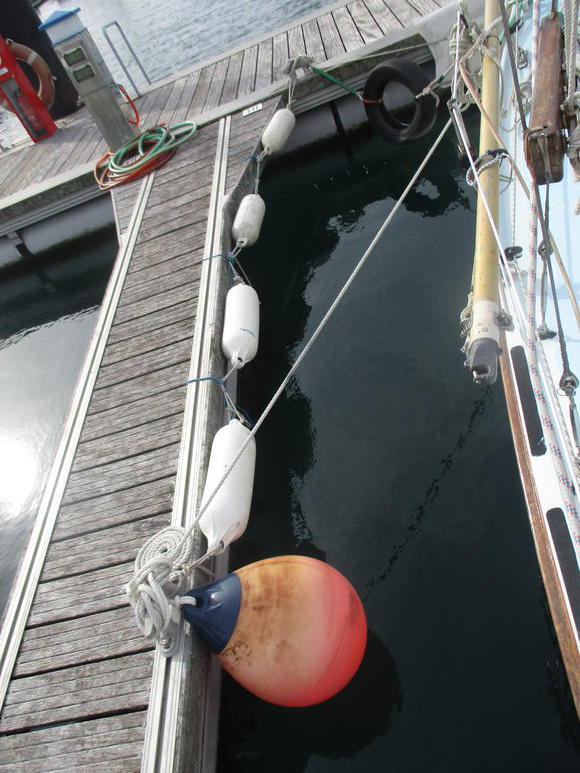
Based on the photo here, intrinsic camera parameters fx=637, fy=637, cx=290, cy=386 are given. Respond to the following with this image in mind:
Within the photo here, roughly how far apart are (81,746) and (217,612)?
3.22ft

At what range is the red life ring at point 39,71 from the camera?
10.6 meters

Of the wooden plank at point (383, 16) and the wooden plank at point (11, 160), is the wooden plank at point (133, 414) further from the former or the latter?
the wooden plank at point (11, 160)

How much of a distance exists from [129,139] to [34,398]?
385cm

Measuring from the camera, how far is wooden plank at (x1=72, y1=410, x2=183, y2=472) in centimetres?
485

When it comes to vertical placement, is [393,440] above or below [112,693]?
below

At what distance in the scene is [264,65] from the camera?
384 inches

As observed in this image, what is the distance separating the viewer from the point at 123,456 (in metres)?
4.87

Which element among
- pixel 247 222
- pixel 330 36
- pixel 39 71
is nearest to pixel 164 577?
pixel 247 222

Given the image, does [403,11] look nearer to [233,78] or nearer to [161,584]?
[233,78]

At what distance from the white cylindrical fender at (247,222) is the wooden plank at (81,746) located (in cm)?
463

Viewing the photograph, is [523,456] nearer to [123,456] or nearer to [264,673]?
[264,673]

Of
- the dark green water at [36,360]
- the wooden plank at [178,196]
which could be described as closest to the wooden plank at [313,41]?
the wooden plank at [178,196]

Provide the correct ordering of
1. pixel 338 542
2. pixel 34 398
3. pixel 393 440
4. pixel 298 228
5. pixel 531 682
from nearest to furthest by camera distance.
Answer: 1. pixel 531 682
2. pixel 338 542
3. pixel 393 440
4. pixel 34 398
5. pixel 298 228

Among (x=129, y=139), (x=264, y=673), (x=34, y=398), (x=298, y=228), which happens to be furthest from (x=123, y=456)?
(x=129, y=139)
